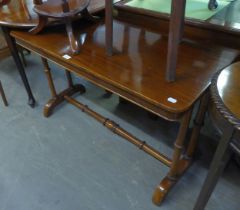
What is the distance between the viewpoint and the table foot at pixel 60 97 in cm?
181

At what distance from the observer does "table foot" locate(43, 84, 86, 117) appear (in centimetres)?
181

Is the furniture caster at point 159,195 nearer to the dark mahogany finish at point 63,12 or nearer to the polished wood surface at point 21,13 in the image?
the dark mahogany finish at point 63,12

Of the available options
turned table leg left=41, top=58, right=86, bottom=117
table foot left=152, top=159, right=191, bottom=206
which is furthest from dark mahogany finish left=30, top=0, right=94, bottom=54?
table foot left=152, top=159, right=191, bottom=206

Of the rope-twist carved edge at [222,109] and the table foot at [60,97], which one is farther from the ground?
the rope-twist carved edge at [222,109]

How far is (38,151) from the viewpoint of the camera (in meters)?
1.56

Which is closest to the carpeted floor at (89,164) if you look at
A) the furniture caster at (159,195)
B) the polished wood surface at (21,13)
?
the furniture caster at (159,195)

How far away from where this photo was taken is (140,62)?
111cm

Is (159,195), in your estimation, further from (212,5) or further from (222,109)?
(212,5)

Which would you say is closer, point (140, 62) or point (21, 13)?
point (140, 62)

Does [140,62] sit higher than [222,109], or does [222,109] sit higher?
[222,109]

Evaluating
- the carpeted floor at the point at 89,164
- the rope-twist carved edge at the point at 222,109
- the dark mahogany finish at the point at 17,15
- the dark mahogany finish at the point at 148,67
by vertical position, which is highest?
the rope-twist carved edge at the point at 222,109

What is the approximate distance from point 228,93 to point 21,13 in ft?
4.60

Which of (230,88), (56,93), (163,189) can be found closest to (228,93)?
(230,88)

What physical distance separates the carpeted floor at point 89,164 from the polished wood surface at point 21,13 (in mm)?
717
